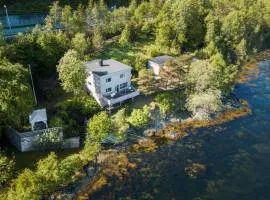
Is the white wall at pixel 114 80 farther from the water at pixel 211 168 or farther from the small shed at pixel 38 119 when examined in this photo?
the water at pixel 211 168

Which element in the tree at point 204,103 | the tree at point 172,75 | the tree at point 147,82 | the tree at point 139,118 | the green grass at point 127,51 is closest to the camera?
the tree at point 139,118

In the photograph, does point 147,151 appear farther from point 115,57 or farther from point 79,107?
point 115,57

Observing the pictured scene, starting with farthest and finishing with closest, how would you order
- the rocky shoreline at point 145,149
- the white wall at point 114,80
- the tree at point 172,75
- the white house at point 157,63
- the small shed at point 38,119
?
1. the white house at point 157,63
2. the tree at point 172,75
3. the white wall at point 114,80
4. the small shed at point 38,119
5. the rocky shoreline at point 145,149

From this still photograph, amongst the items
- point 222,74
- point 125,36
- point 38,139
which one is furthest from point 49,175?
point 125,36

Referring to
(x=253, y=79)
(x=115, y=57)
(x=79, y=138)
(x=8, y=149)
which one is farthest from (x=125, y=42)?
(x=8, y=149)

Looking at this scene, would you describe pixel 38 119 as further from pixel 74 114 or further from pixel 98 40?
pixel 98 40

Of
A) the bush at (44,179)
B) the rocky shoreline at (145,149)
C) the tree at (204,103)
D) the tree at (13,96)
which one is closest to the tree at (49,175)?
the bush at (44,179)

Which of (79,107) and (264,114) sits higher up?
(79,107)

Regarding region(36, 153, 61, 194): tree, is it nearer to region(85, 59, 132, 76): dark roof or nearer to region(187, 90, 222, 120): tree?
region(85, 59, 132, 76): dark roof
